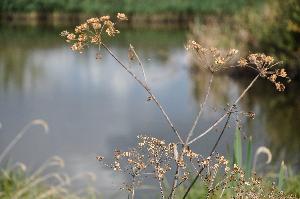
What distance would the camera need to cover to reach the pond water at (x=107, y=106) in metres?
9.99

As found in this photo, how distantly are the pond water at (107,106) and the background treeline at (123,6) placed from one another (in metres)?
12.8

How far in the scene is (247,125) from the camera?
1136 cm

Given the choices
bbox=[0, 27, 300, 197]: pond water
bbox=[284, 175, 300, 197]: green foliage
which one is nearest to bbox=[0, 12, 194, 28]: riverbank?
bbox=[0, 27, 300, 197]: pond water

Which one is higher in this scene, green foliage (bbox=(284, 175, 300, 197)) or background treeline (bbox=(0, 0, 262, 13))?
green foliage (bbox=(284, 175, 300, 197))

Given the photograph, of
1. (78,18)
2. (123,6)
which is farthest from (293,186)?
(78,18)

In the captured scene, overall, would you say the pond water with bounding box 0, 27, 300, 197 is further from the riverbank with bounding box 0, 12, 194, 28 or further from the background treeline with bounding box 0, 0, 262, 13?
the background treeline with bounding box 0, 0, 262, 13

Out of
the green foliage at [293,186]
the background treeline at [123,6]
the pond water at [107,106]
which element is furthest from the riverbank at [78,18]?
the green foliage at [293,186]

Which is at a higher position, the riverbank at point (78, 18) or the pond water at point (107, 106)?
the pond water at point (107, 106)

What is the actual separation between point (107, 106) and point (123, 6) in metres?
22.3

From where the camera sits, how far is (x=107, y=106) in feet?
44.3

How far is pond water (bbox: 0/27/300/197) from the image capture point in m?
9.99

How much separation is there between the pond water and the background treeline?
1279 centimetres

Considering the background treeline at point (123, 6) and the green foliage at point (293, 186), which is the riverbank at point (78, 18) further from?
the green foliage at point (293, 186)

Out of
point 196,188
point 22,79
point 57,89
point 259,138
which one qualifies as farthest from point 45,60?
point 196,188
